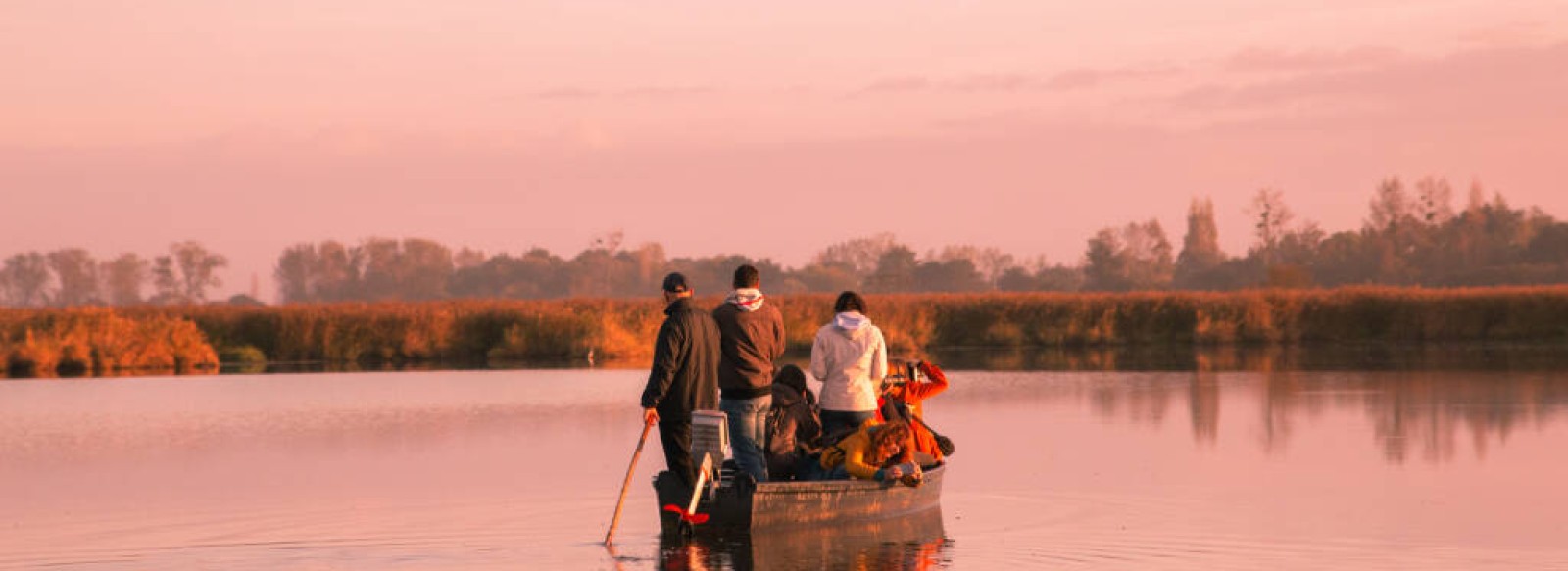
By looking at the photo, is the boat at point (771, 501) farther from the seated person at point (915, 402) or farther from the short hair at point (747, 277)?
the short hair at point (747, 277)

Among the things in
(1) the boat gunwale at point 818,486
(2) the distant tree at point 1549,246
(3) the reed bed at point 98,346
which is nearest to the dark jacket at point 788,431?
(1) the boat gunwale at point 818,486

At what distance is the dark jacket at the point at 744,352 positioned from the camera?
593 inches

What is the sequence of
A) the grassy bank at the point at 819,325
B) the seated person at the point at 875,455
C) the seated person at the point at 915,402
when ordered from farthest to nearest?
the grassy bank at the point at 819,325 → the seated person at the point at 915,402 → the seated person at the point at 875,455

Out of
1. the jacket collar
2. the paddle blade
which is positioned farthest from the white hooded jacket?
the paddle blade

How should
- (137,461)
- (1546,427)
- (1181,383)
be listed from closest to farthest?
(137,461) < (1546,427) < (1181,383)

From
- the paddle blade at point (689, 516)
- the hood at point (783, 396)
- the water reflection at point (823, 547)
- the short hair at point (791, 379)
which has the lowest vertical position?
the water reflection at point (823, 547)

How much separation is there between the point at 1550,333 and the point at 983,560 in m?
44.5

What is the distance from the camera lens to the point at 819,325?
51.4 metres

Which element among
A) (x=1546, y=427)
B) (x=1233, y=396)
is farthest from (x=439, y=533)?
(x=1233, y=396)

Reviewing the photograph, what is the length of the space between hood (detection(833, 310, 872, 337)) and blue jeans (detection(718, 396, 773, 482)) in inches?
30.9

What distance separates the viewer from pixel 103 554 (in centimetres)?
1400

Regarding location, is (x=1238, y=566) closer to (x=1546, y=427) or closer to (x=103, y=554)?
(x=103, y=554)

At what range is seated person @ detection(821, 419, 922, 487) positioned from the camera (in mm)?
14938

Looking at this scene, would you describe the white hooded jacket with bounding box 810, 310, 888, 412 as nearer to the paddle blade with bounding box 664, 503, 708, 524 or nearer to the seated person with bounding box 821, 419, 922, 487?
the seated person with bounding box 821, 419, 922, 487
